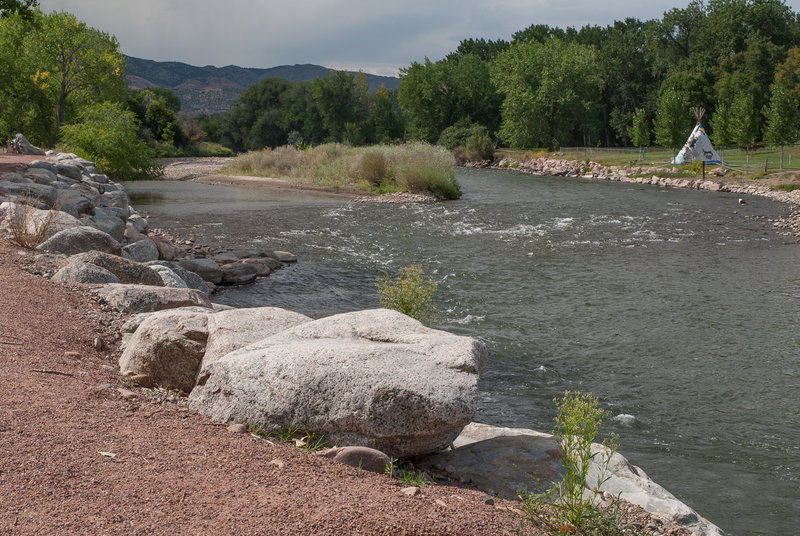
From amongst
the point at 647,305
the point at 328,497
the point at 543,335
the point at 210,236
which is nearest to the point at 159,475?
the point at 328,497

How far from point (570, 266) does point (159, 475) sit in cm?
1515

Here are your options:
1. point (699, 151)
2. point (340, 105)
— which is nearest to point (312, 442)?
point (699, 151)

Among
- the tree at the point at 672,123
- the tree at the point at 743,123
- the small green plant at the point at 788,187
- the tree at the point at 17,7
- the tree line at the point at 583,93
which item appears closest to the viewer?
the tree at the point at 17,7

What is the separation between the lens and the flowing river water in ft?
24.7

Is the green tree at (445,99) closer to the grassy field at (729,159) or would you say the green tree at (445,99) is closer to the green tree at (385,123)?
the green tree at (385,123)

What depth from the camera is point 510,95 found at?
72500 mm

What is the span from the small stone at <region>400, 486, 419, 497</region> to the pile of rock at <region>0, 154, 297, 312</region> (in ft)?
16.0

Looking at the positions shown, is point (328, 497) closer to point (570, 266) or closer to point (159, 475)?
point (159, 475)

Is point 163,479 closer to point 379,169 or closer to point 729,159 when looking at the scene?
point 379,169

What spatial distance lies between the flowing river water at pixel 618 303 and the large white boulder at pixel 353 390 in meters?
3.02

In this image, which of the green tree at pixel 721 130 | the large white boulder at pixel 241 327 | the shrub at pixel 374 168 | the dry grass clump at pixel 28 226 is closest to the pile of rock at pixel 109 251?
the dry grass clump at pixel 28 226

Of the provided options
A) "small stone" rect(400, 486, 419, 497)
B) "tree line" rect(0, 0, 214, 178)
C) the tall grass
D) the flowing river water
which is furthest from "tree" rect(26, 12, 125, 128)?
"small stone" rect(400, 486, 419, 497)

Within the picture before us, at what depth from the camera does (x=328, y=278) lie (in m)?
16.3

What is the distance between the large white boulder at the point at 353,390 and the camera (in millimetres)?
4770
